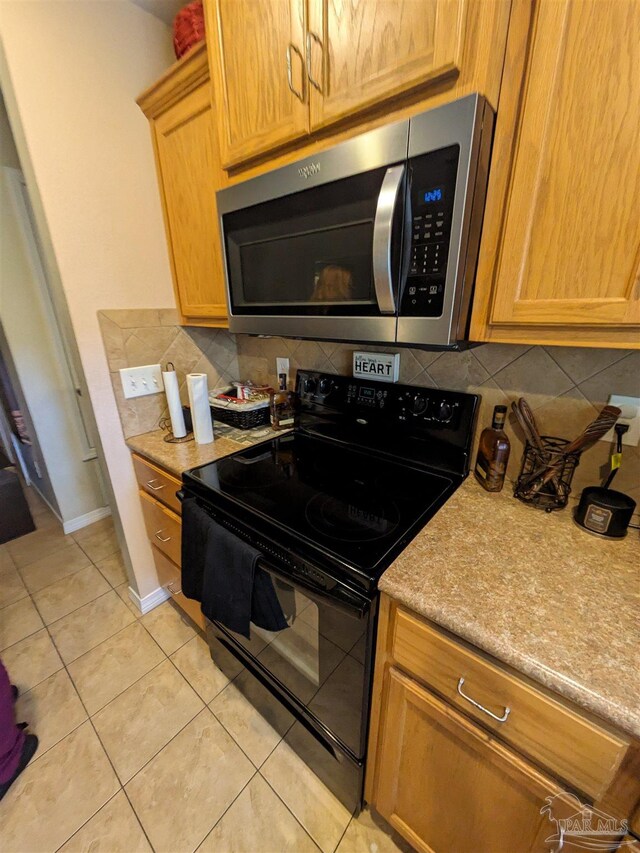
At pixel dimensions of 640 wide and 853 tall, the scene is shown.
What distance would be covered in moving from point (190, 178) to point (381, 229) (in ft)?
3.14

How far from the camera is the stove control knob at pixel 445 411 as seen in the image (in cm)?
110

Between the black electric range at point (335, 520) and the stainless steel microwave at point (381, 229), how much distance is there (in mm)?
405

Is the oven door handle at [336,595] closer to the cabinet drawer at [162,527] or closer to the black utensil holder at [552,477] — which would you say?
→ the black utensil holder at [552,477]

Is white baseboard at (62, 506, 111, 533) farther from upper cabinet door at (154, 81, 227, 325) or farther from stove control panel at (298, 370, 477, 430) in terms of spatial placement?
stove control panel at (298, 370, 477, 430)

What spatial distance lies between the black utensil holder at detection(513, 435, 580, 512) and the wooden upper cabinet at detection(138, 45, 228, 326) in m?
1.16

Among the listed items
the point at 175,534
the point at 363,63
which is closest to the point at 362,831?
the point at 175,534

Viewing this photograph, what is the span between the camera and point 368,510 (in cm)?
96

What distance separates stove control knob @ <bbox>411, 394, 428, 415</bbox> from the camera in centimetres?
114

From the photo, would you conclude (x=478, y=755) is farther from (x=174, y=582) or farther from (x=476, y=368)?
(x=174, y=582)

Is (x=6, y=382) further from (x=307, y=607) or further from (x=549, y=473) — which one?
(x=549, y=473)

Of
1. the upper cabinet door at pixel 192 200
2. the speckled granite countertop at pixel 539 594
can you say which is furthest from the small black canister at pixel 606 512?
the upper cabinet door at pixel 192 200

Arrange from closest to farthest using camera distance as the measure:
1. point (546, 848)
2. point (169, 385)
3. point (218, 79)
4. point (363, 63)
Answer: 1. point (546, 848)
2. point (363, 63)
3. point (218, 79)
4. point (169, 385)

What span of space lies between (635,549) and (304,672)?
919 millimetres

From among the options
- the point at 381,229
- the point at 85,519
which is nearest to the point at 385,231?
the point at 381,229
